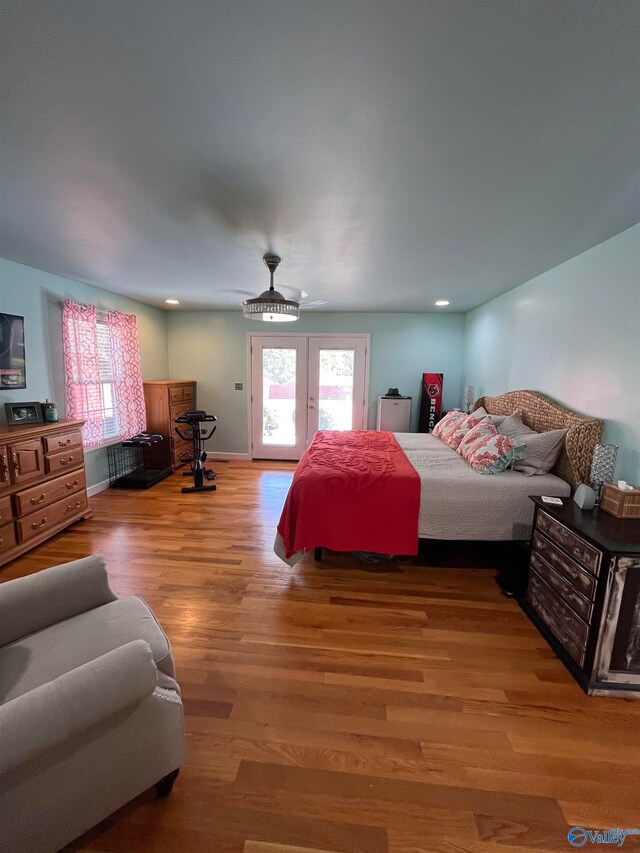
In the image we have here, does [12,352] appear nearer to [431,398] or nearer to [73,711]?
[73,711]

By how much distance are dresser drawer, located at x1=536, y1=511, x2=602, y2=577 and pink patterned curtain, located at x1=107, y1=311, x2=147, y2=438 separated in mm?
4491

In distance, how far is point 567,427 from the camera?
8.30 feet

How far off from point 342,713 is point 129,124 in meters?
2.51

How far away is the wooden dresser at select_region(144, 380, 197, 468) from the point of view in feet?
15.1

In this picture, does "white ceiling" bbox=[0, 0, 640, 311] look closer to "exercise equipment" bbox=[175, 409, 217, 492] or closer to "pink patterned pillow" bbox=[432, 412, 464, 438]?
"pink patterned pillow" bbox=[432, 412, 464, 438]

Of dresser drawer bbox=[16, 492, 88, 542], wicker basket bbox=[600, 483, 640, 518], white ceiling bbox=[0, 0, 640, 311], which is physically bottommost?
dresser drawer bbox=[16, 492, 88, 542]

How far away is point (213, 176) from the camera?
158cm

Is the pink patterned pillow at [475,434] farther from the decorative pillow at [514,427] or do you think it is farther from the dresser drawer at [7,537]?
the dresser drawer at [7,537]

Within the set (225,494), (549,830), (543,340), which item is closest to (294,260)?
(543,340)

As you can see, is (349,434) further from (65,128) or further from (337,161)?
(65,128)

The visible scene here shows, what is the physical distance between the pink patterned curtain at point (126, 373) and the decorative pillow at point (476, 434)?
3949 millimetres

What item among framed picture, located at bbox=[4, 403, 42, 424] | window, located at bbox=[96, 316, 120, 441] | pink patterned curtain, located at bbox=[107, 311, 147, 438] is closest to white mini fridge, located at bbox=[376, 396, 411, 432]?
pink patterned curtain, located at bbox=[107, 311, 147, 438]

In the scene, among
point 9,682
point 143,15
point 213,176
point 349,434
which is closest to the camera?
point 143,15

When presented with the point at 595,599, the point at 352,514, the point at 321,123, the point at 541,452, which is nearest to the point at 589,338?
the point at 541,452
